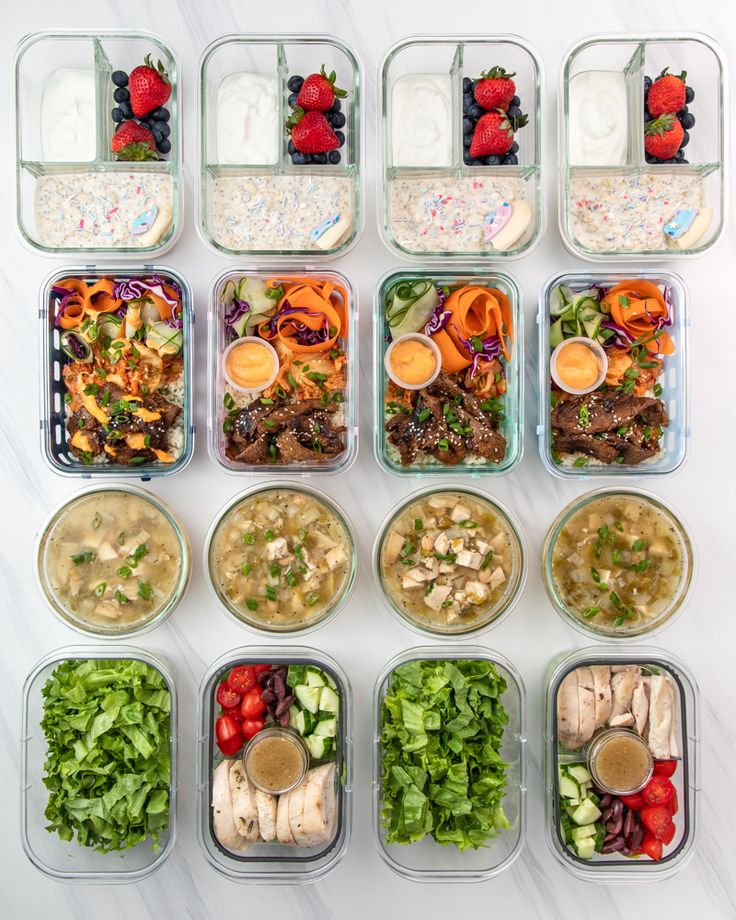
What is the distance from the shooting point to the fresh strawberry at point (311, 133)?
238 cm

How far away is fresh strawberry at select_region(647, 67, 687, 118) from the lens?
2.40 metres

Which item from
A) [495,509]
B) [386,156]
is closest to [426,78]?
[386,156]

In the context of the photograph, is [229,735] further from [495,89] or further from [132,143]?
[495,89]

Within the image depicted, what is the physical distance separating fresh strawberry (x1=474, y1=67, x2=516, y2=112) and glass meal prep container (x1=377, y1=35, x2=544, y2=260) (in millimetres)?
13

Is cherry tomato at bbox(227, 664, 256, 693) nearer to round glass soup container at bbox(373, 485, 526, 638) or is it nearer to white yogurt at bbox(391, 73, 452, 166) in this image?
round glass soup container at bbox(373, 485, 526, 638)

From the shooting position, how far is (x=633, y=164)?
7.94ft

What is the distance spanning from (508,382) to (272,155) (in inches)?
42.0

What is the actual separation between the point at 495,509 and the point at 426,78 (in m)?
1.45

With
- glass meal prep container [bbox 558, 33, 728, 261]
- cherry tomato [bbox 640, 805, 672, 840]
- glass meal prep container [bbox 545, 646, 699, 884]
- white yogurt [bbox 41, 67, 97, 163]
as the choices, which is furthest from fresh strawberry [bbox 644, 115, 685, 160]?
cherry tomato [bbox 640, 805, 672, 840]

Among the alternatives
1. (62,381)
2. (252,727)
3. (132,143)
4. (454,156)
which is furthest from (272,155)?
(252,727)

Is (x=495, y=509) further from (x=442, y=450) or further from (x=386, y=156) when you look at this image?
(x=386, y=156)

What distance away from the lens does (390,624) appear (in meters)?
2.56

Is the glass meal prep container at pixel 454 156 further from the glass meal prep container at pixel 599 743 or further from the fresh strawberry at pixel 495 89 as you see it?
the glass meal prep container at pixel 599 743

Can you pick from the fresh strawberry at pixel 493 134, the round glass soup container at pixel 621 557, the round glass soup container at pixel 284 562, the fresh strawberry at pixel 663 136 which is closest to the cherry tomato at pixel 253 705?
the round glass soup container at pixel 284 562
